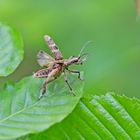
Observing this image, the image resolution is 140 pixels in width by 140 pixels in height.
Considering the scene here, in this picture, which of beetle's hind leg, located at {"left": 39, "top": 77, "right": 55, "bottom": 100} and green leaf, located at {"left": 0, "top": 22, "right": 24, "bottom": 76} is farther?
green leaf, located at {"left": 0, "top": 22, "right": 24, "bottom": 76}

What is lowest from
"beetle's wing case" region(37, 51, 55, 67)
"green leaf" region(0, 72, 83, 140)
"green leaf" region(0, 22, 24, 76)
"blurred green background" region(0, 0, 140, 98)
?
"blurred green background" region(0, 0, 140, 98)

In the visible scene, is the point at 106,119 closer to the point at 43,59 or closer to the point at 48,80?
the point at 48,80

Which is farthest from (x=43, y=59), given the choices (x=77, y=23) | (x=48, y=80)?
(x=77, y=23)

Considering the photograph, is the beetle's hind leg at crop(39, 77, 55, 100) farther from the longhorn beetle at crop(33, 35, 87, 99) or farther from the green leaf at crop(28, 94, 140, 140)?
the green leaf at crop(28, 94, 140, 140)

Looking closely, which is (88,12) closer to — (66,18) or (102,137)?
(66,18)

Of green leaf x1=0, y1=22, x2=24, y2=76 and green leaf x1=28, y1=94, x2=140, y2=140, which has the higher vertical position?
green leaf x1=0, y1=22, x2=24, y2=76

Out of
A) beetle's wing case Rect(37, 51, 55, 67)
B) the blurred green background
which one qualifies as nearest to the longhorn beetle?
beetle's wing case Rect(37, 51, 55, 67)

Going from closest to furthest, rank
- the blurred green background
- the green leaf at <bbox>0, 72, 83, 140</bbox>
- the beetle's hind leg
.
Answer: the green leaf at <bbox>0, 72, 83, 140</bbox>
the beetle's hind leg
the blurred green background
